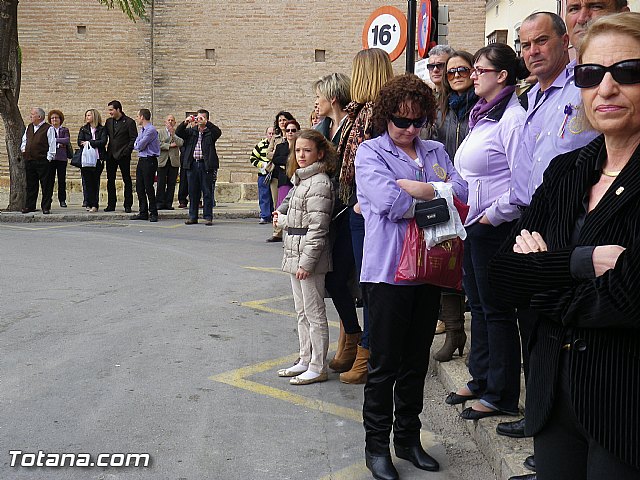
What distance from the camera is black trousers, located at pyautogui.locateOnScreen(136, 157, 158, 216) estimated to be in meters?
16.5

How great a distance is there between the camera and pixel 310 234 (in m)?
5.74

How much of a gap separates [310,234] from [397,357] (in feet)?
5.38

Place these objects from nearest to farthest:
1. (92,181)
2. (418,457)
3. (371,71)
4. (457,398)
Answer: (418,457) < (457,398) < (371,71) < (92,181)

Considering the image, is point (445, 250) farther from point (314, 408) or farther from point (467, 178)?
point (314, 408)

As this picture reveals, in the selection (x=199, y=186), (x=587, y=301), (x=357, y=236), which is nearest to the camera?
(x=587, y=301)

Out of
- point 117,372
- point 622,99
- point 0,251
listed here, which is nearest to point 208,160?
point 0,251

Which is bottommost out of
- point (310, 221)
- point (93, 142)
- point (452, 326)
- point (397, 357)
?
point (452, 326)

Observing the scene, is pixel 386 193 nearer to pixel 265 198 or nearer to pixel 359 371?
pixel 359 371

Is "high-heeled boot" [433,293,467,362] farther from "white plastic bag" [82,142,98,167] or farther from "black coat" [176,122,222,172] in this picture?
"white plastic bag" [82,142,98,167]

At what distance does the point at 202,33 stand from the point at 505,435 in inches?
783

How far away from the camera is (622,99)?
2328 millimetres

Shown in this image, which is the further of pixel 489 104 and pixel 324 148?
pixel 324 148

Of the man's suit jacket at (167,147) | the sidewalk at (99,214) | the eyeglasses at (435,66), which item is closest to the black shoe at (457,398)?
the eyeglasses at (435,66)

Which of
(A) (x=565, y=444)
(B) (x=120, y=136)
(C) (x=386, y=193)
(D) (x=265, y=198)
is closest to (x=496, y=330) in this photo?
(C) (x=386, y=193)
